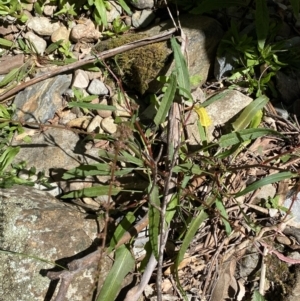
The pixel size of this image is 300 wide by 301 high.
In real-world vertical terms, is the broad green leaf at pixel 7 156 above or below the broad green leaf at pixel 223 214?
above

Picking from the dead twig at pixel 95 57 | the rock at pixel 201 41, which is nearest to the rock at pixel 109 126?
the dead twig at pixel 95 57

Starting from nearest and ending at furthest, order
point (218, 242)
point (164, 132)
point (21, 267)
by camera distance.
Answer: point (21, 267) → point (218, 242) → point (164, 132)

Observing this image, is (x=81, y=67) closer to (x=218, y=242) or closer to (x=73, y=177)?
(x=73, y=177)

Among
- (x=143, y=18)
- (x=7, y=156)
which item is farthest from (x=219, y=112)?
(x=7, y=156)

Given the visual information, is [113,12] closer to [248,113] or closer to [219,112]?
[219,112]

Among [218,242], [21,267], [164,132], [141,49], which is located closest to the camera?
[21,267]

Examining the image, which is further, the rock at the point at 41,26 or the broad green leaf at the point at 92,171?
the rock at the point at 41,26

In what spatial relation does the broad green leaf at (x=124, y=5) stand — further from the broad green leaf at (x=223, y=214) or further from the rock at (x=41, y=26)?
the broad green leaf at (x=223, y=214)

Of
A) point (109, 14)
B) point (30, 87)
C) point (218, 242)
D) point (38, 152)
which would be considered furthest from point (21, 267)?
point (109, 14)
